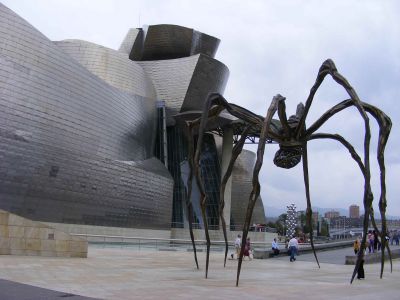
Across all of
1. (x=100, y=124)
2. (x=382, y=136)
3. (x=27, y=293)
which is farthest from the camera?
(x=100, y=124)

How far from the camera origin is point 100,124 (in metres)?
32.0

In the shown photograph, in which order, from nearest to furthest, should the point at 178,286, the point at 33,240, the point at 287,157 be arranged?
the point at 178,286 < the point at 287,157 < the point at 33,240

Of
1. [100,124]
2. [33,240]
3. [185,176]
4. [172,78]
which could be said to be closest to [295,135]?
[33,240]

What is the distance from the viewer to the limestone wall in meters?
13.9

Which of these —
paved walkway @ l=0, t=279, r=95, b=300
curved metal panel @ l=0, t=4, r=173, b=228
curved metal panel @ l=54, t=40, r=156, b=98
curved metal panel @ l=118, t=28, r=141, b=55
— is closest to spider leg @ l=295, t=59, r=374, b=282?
paved walkway @ l=0, t=279, r=95, b=300

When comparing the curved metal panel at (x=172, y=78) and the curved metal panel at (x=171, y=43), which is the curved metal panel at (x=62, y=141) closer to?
the curved metal panel at (x=172, y=78)

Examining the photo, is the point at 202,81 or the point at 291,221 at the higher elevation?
the point at 202,81

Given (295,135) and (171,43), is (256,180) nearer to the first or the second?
(295,135)

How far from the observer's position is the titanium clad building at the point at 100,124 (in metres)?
26.0

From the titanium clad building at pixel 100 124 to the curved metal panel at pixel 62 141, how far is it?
0.06m

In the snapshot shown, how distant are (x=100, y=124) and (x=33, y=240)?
59.8 ft

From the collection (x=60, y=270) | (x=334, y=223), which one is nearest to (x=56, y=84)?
(x=60, y=270)

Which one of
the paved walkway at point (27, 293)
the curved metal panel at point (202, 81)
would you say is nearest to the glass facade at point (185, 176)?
the curved metal panel at point (202, 81)

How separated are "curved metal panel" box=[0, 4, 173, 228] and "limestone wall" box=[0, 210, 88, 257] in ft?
38.6
